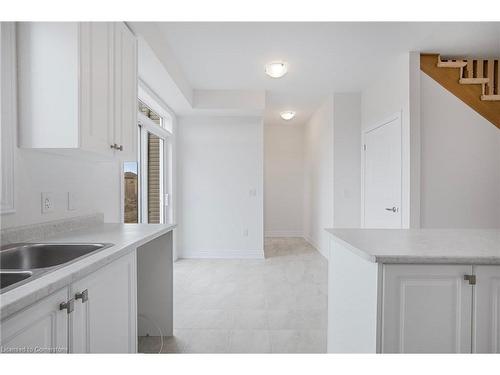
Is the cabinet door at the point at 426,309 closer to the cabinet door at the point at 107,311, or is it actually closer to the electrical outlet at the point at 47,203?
the cabinet door at the point at 107,311

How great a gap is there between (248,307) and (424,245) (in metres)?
1.90

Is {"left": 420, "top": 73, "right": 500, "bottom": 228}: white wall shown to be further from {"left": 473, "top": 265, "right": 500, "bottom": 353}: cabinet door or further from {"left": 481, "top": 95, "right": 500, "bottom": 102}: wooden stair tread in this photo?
{"left": 473, "top": 265, "right": 500, "bottom": 353}: cabinet door

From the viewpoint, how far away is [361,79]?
4051 mm

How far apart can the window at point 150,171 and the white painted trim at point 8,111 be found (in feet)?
5.81

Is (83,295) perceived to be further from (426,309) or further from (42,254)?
(426,309)

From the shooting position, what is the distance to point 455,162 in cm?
329

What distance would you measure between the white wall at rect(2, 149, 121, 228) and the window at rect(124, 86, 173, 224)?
2.50 feet

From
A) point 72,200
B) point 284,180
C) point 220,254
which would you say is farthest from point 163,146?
point 284,180

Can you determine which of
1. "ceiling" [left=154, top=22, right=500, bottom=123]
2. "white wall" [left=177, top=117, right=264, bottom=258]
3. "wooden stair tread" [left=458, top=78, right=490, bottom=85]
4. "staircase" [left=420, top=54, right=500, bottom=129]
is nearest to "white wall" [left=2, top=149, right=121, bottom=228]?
"ceiling" [left=154, top=22, right=500, bottom=123]

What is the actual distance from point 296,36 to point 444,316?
2557 millimetres

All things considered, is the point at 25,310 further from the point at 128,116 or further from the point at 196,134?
the point at 196,134

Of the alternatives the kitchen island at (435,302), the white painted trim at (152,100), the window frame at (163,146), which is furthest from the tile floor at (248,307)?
the white painted trim at (152,100)

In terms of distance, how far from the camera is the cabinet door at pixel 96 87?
1593mm
